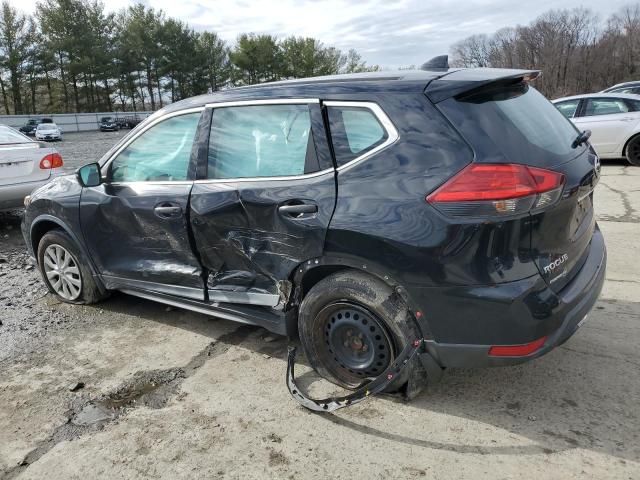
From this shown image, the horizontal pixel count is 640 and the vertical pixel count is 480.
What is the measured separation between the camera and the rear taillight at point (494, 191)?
235 centimetres

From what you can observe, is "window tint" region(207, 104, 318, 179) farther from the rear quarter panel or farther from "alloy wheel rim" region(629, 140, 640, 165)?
"alloy wheel rim" region(629, 140, 640, 165)

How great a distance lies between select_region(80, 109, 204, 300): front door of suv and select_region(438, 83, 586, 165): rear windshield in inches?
71.0

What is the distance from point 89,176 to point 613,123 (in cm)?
1016

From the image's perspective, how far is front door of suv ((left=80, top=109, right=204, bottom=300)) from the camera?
352cm

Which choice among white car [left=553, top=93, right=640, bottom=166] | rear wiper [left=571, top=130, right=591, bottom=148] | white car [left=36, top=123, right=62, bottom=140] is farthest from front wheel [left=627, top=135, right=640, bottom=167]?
white car [left=36, top=123, right=62, bottom=140]

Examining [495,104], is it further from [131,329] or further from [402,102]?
[131,329]

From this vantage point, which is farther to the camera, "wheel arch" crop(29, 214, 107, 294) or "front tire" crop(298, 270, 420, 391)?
"wheel arch" crop(29, 214, 107, 294)

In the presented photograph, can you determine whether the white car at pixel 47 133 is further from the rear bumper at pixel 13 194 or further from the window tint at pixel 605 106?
the window tint at pixel 605 106

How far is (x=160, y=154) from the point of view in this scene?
3719mm

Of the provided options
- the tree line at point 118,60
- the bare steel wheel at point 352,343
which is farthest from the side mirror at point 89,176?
the tree line at point 118,60

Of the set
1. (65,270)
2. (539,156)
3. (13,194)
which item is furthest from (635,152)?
(13,194)

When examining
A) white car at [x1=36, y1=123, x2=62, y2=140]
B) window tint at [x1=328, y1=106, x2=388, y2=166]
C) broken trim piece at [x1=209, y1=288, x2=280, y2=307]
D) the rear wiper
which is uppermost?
white car at [x1=36, y1=123, x2=62, y2=140]

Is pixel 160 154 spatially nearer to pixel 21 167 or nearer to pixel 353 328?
pixel 353 328

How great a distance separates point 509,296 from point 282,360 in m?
1.69
